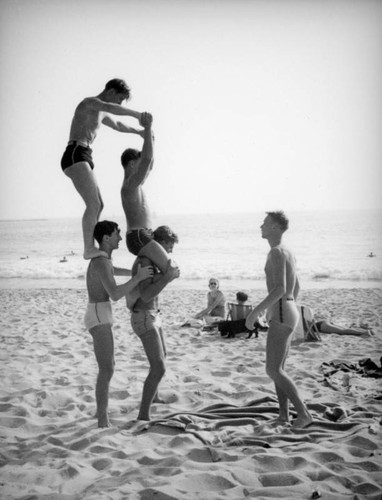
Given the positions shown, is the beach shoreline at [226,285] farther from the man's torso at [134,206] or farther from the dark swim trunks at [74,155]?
the dark swim trunks at [74,155]

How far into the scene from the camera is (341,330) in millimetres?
8539

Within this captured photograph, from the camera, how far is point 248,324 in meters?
4.20

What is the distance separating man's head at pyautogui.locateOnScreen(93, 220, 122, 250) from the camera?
13.6ft

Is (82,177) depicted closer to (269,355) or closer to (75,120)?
(75,120)

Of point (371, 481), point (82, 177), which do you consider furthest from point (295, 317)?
point (82, 177)

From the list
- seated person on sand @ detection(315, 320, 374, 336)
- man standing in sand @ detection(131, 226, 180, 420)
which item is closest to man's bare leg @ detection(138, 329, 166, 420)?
man standing in sand @ detection(131, 226, 180, 420)

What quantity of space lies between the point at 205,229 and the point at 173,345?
5257 centimetres

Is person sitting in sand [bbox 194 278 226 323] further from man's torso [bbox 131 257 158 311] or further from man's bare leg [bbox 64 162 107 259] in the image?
man's bare leg [bbox 64 162 107 259]

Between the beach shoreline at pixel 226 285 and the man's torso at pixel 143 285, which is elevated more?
the man's torso at pixel 143 285

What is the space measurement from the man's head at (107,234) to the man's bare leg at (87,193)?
0.33 ft

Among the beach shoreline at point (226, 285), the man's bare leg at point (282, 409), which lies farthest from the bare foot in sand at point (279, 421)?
the beach shoreline at point (226, 285)

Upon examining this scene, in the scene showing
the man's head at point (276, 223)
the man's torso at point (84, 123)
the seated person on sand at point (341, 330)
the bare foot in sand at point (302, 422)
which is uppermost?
the man's torso at point (84, 123)

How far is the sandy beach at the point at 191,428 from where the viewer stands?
125 inches

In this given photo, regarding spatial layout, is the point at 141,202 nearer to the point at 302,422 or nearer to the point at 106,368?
the point at 106,368
